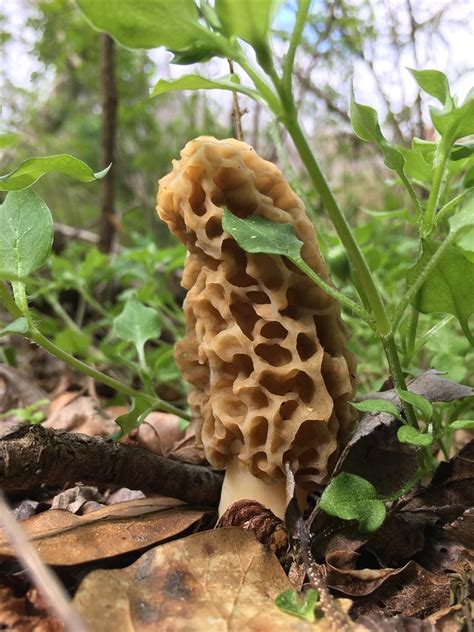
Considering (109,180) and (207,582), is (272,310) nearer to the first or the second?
(207,582)

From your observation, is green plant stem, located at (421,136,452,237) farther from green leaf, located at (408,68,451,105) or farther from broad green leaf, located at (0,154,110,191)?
broad green leaf, located at (0,154,110,191)

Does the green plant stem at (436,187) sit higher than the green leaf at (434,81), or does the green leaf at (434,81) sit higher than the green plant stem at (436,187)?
the green leaf at (434,81)

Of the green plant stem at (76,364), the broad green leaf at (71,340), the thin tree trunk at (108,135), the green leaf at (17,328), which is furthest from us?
the thin tree trunk at (108,135)

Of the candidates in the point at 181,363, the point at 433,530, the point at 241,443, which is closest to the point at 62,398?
the point at 181,363

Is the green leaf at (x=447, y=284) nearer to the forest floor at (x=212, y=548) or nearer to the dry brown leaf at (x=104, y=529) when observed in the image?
the forest floor at (x=212, y=548)

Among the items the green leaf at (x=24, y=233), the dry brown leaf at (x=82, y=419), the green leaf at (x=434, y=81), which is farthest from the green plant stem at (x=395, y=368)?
the dry brown leaf at (x=82, y=419)

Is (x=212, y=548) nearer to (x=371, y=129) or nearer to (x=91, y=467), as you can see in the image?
(x=91, y=467)

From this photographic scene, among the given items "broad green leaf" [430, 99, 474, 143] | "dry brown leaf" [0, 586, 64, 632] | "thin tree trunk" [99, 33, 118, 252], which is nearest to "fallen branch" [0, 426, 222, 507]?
"dry brown leaf" [0, 586, 64, 632]
